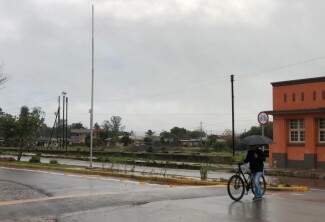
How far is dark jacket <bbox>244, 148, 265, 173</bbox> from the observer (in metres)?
17.0

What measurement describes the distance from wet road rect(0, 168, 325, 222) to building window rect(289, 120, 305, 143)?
19692 mm

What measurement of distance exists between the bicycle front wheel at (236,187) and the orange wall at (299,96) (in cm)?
2105

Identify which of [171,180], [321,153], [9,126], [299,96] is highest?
[299,96]

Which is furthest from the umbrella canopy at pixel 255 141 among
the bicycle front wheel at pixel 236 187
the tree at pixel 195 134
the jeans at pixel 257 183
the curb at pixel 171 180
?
the tree at pixel 195 134

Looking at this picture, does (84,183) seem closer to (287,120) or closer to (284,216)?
(284,216)

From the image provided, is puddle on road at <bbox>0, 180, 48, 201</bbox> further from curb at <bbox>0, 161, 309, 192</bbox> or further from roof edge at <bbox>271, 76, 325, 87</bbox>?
roof edge at <bbox>271, 76, 325, 87</bbox>

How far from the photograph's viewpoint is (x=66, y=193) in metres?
18.0

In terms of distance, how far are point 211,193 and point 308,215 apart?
201 inches

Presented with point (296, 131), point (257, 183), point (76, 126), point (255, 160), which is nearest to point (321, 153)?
point (296, 131)

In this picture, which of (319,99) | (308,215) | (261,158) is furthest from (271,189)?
(319,99)

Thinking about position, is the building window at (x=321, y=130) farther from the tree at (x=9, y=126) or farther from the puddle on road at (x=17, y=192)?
the tree at (x=9, y=126)

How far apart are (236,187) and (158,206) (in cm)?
308

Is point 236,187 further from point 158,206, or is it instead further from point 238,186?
point 158,206

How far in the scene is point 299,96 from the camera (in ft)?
123
